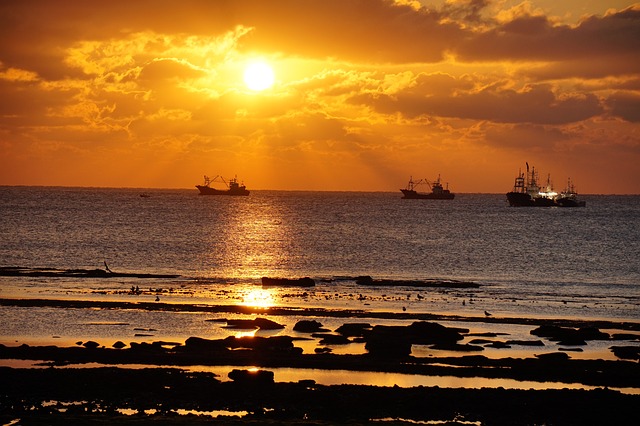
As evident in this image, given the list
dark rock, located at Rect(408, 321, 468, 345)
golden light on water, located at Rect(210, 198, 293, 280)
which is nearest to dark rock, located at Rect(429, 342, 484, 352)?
dark rock, located at Rect(408, 321, 468, 345)

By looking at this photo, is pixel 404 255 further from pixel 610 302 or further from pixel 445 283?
pixel 610 302

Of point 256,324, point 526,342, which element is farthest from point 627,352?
point 256,324

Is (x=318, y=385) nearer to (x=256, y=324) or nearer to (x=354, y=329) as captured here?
(x=354, y=329)

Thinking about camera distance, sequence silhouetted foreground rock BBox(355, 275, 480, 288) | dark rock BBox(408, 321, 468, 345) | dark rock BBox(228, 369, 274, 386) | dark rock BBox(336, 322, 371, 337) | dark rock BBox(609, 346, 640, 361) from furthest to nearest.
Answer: silhouetted foreground rock BBox(355, 275, 480, 288)
dark rock BBox(336, 322, 371, 337)
dark rock BBox(408, 321, 468, 345)
dark rock BBox(609, 346, 640, 361)
dark rock BBox(228, 369, 274, 386)

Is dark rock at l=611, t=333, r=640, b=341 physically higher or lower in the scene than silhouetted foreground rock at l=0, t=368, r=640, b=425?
higher

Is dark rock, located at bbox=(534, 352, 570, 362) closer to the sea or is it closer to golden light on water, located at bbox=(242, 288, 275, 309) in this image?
the sea

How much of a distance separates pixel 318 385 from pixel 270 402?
397 centimetres

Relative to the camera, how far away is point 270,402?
37.8m

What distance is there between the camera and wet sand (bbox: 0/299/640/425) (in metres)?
36.1

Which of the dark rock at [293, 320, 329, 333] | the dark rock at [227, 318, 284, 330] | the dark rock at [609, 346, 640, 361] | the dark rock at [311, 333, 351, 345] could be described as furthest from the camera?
the dark rock at [227, 318, 284, 330]

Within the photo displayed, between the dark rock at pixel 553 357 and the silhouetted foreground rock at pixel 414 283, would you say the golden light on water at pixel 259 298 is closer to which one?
the silhouetted foreground rock at pixel 414 283

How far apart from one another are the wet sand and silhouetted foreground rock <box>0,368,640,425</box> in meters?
0.05

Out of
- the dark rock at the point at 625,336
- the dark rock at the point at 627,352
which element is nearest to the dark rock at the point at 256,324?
the dark rock at the point at 627,352

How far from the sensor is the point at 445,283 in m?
94.4
